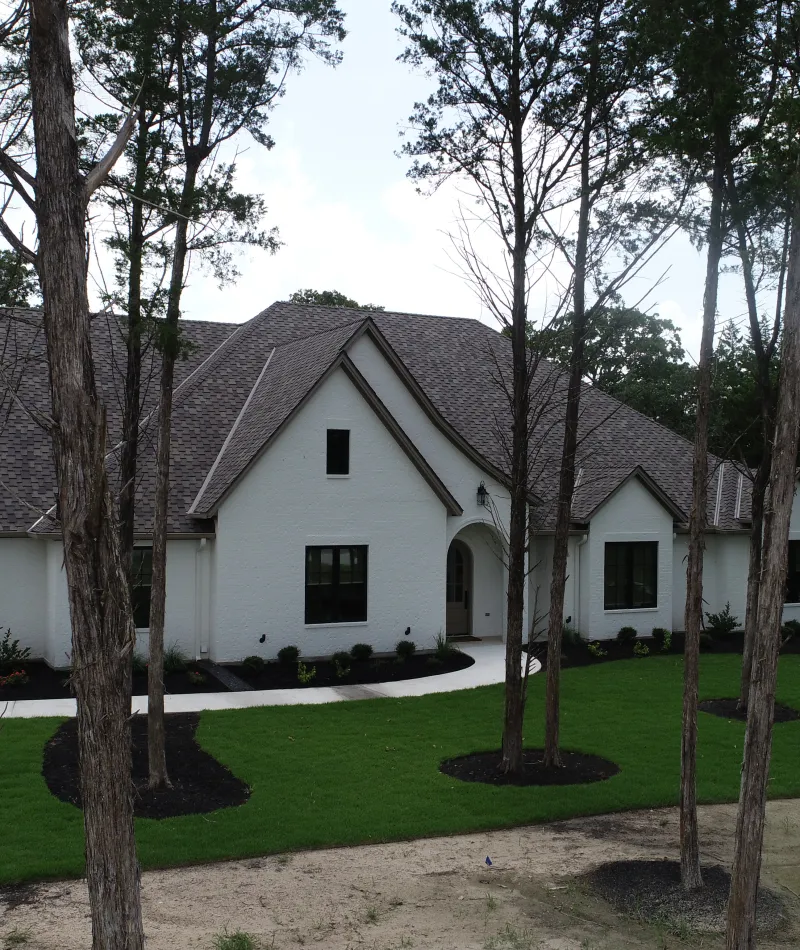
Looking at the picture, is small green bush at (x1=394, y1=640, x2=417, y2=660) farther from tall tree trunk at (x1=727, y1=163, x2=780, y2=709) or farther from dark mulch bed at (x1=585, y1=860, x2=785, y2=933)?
dark mulch bed at (x1=585, y1=860, x2=785, y2=933)

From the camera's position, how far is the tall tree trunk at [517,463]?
12703 mm

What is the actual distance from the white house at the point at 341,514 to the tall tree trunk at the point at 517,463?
4.14m

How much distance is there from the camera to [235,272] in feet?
40.3

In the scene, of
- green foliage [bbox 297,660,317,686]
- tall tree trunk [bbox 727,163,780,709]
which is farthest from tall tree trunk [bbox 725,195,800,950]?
green foliage [bbox 297,660,317,686]

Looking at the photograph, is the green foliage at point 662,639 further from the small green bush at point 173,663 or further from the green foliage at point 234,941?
the green foliage at point 234,941

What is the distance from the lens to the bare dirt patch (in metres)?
8.14

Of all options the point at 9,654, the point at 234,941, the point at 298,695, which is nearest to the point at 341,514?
the point at 298,695

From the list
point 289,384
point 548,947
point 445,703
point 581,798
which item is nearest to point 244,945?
point 548,947

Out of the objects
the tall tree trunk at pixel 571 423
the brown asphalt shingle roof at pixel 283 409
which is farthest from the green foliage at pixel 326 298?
the tall tree trunk at pixel 571 423

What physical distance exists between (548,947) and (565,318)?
7848mm

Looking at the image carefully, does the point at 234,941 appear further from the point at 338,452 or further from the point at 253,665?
the point at 338,452

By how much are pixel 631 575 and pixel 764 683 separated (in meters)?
17.7

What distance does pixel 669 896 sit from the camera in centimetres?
927

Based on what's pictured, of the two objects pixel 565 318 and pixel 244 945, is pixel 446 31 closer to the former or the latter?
pixel 565 318
